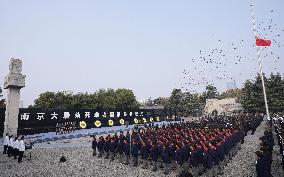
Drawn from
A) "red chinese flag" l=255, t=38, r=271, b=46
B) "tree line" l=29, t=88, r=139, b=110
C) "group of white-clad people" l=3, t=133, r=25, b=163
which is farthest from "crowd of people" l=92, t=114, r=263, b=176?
"tree line" l=29, t=88, r=139, b=110

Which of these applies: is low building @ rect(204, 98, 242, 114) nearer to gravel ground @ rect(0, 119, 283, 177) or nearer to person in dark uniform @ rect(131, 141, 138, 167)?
gravel ground @ rect(0, 119, 283, 177)

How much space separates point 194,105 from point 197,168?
73.3 metres

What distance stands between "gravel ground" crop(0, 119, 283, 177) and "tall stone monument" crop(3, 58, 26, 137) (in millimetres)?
6637

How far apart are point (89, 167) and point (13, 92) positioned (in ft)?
46.8

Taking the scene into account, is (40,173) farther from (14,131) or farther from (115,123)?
(115,123)

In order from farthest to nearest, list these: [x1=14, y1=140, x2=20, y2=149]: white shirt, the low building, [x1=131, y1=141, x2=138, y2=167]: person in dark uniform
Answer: the low building → [x1=14, y1=140, x2=20, y2=149]: white shirt → [x1=131, y1=141, x2=138, y2=167]: person in dark uniform

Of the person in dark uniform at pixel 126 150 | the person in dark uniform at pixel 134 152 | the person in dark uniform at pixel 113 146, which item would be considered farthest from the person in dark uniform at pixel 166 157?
the person in dark uniform at pixel 113 146

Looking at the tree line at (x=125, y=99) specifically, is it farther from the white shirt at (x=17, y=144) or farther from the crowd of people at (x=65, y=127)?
the white shirt at (x=17, y=144)

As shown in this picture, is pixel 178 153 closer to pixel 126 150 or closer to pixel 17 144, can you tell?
pixel 126 150

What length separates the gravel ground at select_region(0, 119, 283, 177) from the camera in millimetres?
12133

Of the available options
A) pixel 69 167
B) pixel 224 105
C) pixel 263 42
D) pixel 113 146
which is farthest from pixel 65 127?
pixel 224 105

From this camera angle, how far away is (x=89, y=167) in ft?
45.3

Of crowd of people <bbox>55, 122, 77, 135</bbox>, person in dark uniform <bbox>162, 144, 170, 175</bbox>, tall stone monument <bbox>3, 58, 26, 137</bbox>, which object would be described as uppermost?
tall stone monument <bbox>3, 58, 26, 137</bbox>

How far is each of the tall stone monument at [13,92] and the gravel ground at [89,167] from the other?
6.64m
